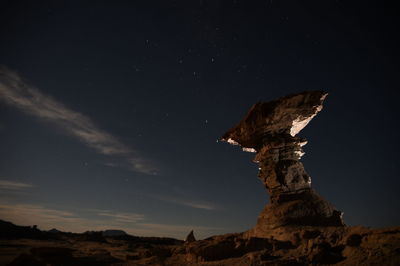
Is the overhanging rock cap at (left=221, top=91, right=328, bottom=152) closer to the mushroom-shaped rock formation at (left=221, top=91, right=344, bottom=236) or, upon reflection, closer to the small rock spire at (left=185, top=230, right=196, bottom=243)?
the mushroom-shaped rock formation at (left=221, top=91, right=344, bottom=236)

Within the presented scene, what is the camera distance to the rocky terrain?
875 cm

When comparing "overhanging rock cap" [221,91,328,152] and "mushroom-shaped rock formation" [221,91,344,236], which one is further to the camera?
"overhanging rock cap" [221,91,328,152]

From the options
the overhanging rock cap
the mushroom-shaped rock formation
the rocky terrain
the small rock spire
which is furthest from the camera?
Answer: the small rock spire

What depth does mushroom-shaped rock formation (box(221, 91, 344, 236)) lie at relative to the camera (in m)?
14.2

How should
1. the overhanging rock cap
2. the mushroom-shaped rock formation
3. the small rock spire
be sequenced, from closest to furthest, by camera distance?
the mushroom-shaped rock formation
the overhanging rock cap
the small rock spire

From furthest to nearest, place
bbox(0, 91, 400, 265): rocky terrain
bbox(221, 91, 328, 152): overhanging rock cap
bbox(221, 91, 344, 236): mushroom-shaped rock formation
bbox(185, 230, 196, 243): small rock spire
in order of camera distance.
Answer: bbox(185, 230, 196, 243): small rock spire → bbox(221, 91, 328, 152): overhanging rock cap → bbox(221, 91, 344, 236): mushroom-shaped rock formation → bbox(0, 91, 400, 265): rocky terrain

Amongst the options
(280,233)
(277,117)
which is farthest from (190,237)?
(277,117)

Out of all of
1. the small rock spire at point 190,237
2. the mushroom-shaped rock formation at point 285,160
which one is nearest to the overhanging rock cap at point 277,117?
the mushroom-shaped rock formation at point 285,160

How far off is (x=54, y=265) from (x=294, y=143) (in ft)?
52.1

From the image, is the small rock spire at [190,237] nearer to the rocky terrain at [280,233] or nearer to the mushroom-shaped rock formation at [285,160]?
the rocky terrain at [280,233]

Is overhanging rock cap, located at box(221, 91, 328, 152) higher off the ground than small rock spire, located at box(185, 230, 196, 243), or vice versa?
overhanging rock cap, located at box(221, 91, 328, 152)

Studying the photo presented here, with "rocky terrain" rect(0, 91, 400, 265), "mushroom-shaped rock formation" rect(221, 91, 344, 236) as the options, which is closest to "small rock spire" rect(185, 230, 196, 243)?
"rocky terrain" rect(0, 91, 400, 265)

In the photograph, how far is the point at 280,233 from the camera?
507 inches

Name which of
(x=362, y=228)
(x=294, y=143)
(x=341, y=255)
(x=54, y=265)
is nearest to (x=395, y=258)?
(x=341, y=255)
